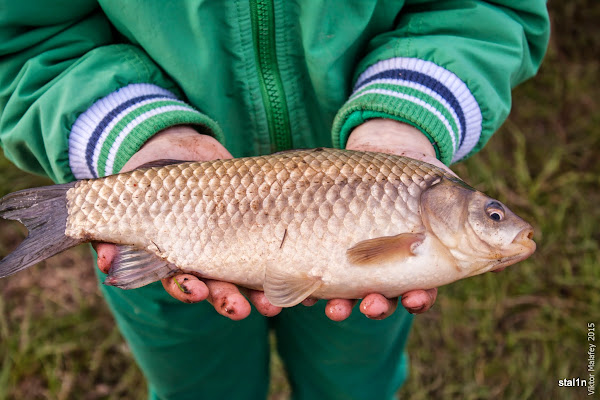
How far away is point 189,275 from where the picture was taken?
4.13 ft

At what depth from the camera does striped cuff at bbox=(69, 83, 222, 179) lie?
1457 millimetres

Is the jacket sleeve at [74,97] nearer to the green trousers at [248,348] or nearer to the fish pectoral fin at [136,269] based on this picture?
the fish pectoral fin at [136,269]

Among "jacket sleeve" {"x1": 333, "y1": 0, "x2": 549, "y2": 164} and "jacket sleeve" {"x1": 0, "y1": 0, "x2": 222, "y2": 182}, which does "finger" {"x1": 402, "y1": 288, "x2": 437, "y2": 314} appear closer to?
"jacket sleeve" {"x1": 333, "y1": 0, "x2": 549, "y2": 164}

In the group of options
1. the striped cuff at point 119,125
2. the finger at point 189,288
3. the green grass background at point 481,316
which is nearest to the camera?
the finger at point 189,288

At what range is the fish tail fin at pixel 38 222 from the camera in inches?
50.8

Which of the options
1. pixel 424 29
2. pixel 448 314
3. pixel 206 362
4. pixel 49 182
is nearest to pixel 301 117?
pixel 424 29

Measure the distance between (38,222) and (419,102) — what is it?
3.31 feet

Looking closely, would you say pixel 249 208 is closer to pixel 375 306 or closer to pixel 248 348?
pixel 375 306

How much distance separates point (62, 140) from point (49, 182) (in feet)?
5.20

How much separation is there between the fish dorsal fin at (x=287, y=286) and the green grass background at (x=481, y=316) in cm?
133

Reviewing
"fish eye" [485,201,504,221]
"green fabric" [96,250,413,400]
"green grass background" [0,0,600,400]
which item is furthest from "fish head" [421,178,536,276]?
"green grass background" [0,0,600,400]

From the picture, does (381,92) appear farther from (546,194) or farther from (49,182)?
(49,182)

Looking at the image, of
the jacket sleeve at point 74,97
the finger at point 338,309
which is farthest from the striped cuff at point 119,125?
the finger at point 338,309

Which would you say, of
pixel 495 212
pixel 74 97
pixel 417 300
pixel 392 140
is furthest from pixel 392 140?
pixel 74 97
